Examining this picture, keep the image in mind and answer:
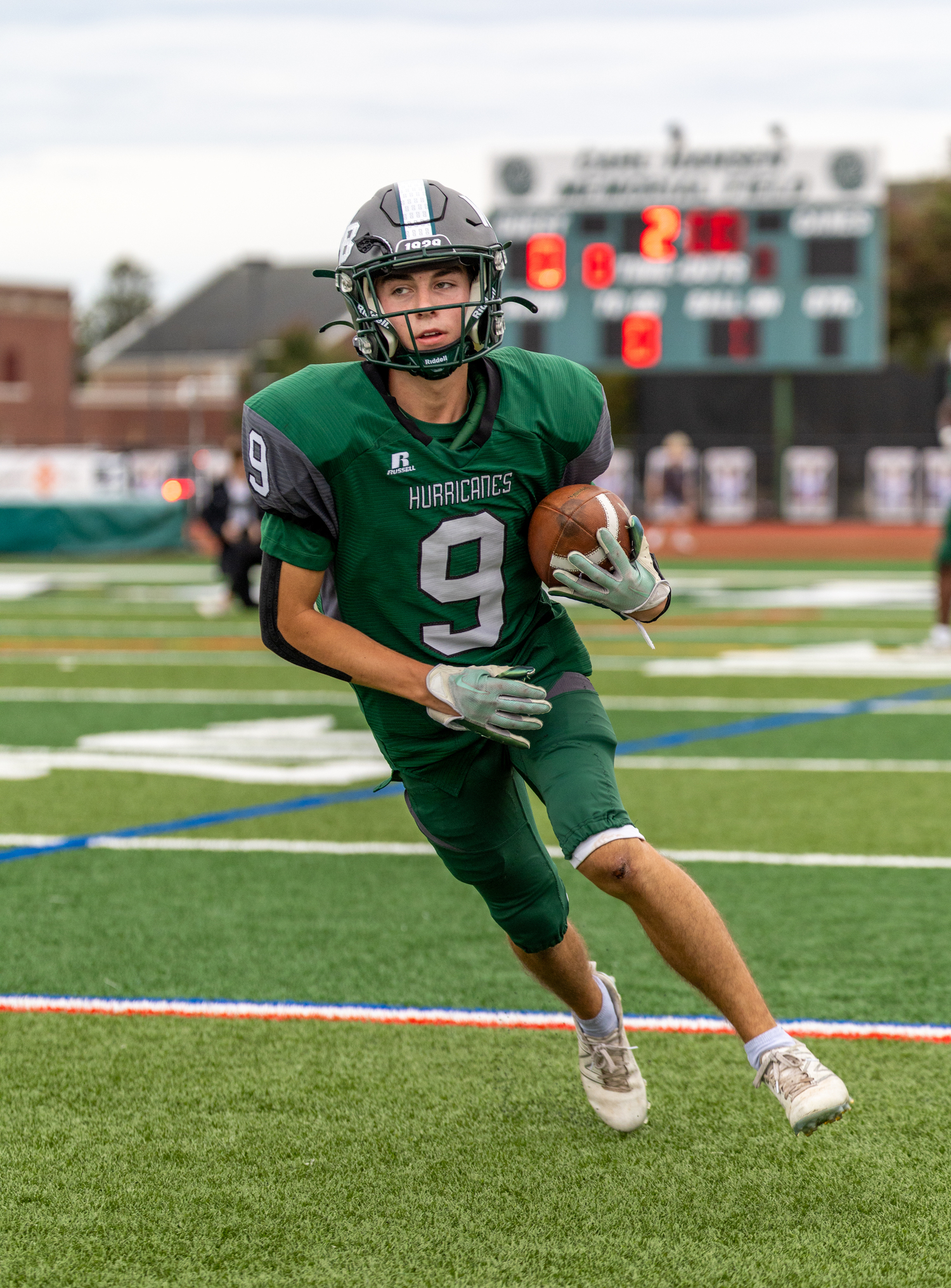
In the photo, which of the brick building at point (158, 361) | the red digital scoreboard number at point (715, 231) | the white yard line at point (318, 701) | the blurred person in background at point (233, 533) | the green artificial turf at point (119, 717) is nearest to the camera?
the green artificial turf at point (119, 717)

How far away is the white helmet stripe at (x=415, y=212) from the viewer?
10.6 ft

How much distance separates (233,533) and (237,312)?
61.9 metres

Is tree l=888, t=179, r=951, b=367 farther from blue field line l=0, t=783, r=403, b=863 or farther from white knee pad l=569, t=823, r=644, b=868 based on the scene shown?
white knee pad l=569, t=823, r=644, b=868

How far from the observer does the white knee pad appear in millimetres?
3021

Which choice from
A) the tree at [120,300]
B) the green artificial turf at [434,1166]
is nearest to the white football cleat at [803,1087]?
the green artificial turf at [434,1166]

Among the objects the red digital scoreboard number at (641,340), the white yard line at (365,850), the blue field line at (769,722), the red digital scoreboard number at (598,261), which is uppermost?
the red digital scoreboard number at (598,261)

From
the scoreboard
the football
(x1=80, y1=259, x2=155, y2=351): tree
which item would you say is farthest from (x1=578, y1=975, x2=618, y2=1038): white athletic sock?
(x1=80, y1=259, x2=155, y2=351): tree

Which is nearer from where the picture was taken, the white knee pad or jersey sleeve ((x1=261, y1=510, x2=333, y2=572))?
the white knee pad

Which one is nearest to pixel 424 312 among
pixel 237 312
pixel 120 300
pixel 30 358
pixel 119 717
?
pixel 119 717

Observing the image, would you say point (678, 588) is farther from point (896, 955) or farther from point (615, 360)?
point (896, 955)

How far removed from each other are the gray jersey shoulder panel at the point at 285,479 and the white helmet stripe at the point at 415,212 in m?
0.45

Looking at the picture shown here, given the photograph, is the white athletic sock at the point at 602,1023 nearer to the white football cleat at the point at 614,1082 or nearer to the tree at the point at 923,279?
the white football cleat at the point at 614,1082

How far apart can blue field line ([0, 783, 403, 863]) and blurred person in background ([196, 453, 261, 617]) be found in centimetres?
718

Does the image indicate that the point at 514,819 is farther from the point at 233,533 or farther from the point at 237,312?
the point at 237,312
